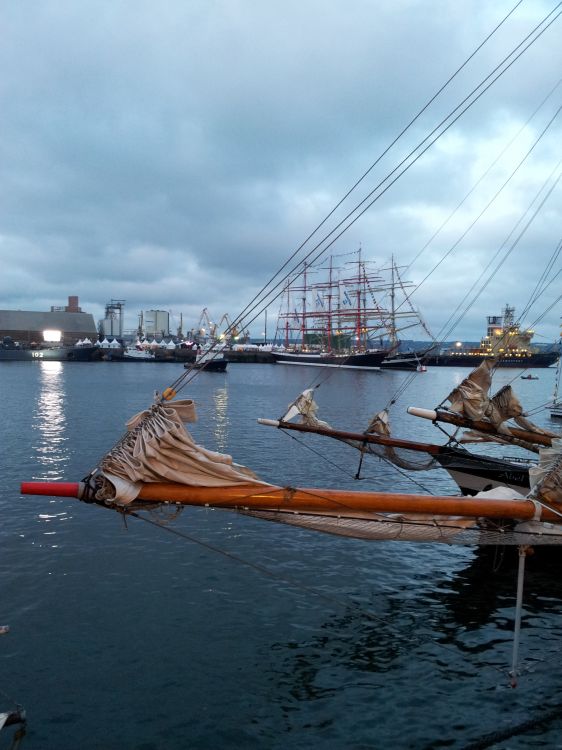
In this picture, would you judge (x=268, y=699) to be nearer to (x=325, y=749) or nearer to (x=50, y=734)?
(x=325, y=749)

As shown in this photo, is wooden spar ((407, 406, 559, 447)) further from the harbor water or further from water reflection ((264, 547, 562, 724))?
water reflection ((264, 547, 562, 724))

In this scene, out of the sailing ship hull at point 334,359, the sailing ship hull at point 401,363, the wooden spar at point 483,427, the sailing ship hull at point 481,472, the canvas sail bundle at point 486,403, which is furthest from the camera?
the sailing ship hull at point 401,363

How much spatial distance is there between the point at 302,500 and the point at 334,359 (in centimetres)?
14115

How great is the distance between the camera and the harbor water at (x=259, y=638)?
32.2 ft

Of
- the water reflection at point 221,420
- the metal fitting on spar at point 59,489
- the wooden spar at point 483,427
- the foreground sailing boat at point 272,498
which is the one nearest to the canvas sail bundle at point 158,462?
the foreground sailing boat at point 272,498

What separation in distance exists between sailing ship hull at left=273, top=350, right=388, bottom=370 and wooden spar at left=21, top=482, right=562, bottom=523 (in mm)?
117583

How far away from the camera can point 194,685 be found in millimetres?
10836

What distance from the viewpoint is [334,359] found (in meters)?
151

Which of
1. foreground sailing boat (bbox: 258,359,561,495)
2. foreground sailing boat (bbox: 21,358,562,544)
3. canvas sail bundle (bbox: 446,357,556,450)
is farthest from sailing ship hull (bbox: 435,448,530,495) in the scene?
foreground sailing boat (bbox: 21,358,562,544)

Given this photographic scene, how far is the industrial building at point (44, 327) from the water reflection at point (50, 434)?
11487 cm

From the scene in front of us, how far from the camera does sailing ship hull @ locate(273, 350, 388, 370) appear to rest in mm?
143875

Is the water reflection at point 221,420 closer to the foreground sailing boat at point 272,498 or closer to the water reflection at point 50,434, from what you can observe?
the water reflection at point 50,434

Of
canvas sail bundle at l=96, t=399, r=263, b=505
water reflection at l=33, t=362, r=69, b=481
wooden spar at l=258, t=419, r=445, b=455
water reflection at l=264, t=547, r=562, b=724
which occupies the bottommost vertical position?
water reflection at l=264, t=547, r=562, b=724

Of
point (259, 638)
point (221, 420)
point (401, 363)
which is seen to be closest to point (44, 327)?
point (401, 363)
